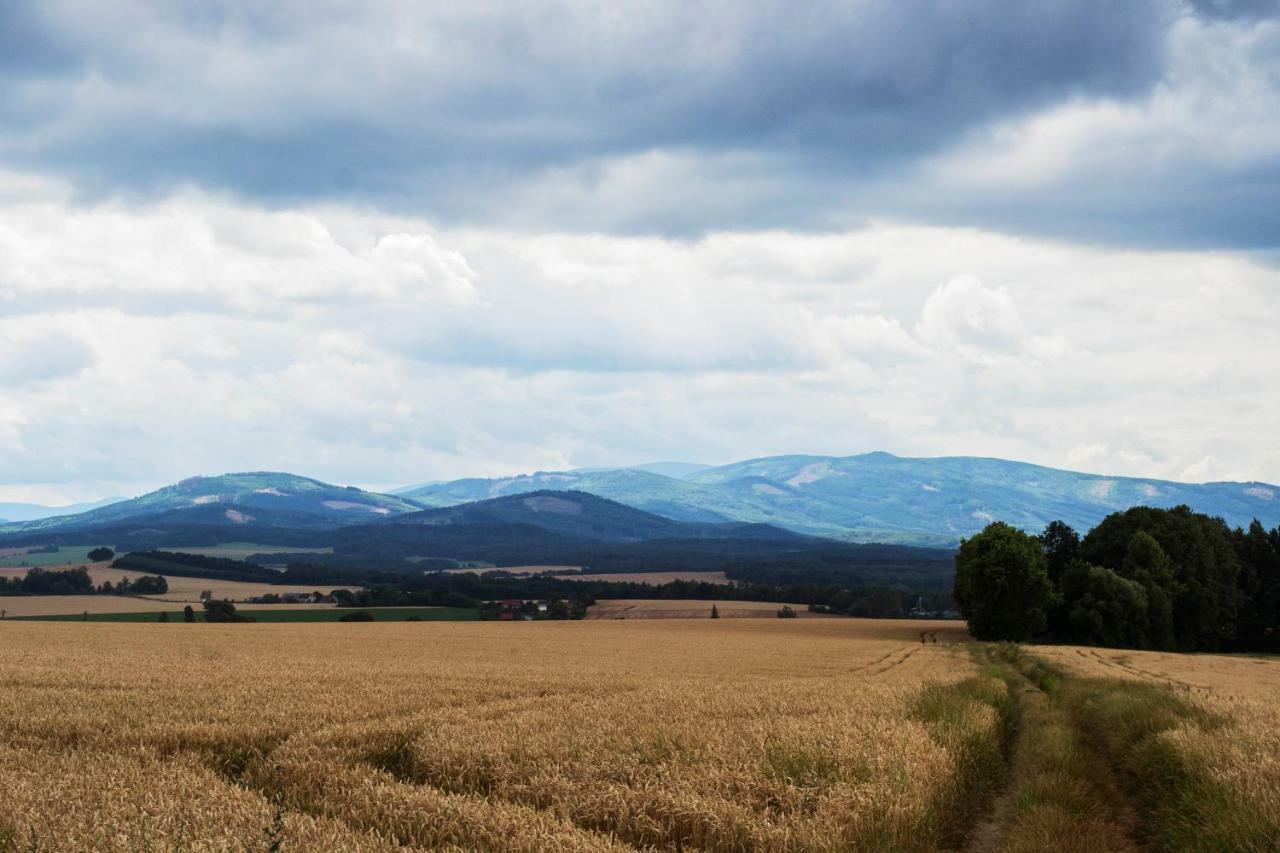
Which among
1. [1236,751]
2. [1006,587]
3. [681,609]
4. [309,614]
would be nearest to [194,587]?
[309,614]

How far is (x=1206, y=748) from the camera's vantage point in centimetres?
1620

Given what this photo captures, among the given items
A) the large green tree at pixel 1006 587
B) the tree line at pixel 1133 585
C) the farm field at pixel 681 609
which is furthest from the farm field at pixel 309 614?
the tree line at pixel 1133 585

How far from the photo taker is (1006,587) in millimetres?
77125

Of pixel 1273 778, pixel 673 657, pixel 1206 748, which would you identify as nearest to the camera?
pixel 1273 778

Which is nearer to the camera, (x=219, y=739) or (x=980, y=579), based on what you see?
(x=219, y=739)

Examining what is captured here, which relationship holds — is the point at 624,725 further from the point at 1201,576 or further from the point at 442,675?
the point at 1201,576

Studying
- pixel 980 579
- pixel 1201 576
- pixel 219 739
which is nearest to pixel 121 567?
pixel 980 579

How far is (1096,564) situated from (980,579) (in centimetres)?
1886

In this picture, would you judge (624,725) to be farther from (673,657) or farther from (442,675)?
(673,657)

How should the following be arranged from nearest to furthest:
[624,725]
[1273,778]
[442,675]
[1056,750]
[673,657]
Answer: [1273,778]
[624,725]
[1056,750]
[442,675]
[673,657]

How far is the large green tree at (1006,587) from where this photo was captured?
77.1m

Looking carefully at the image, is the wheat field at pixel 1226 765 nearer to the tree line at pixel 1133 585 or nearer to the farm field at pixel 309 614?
the tree line at pixel 1133 585

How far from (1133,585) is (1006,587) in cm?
1135

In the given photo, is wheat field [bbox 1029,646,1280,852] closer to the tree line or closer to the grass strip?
the grass strip
